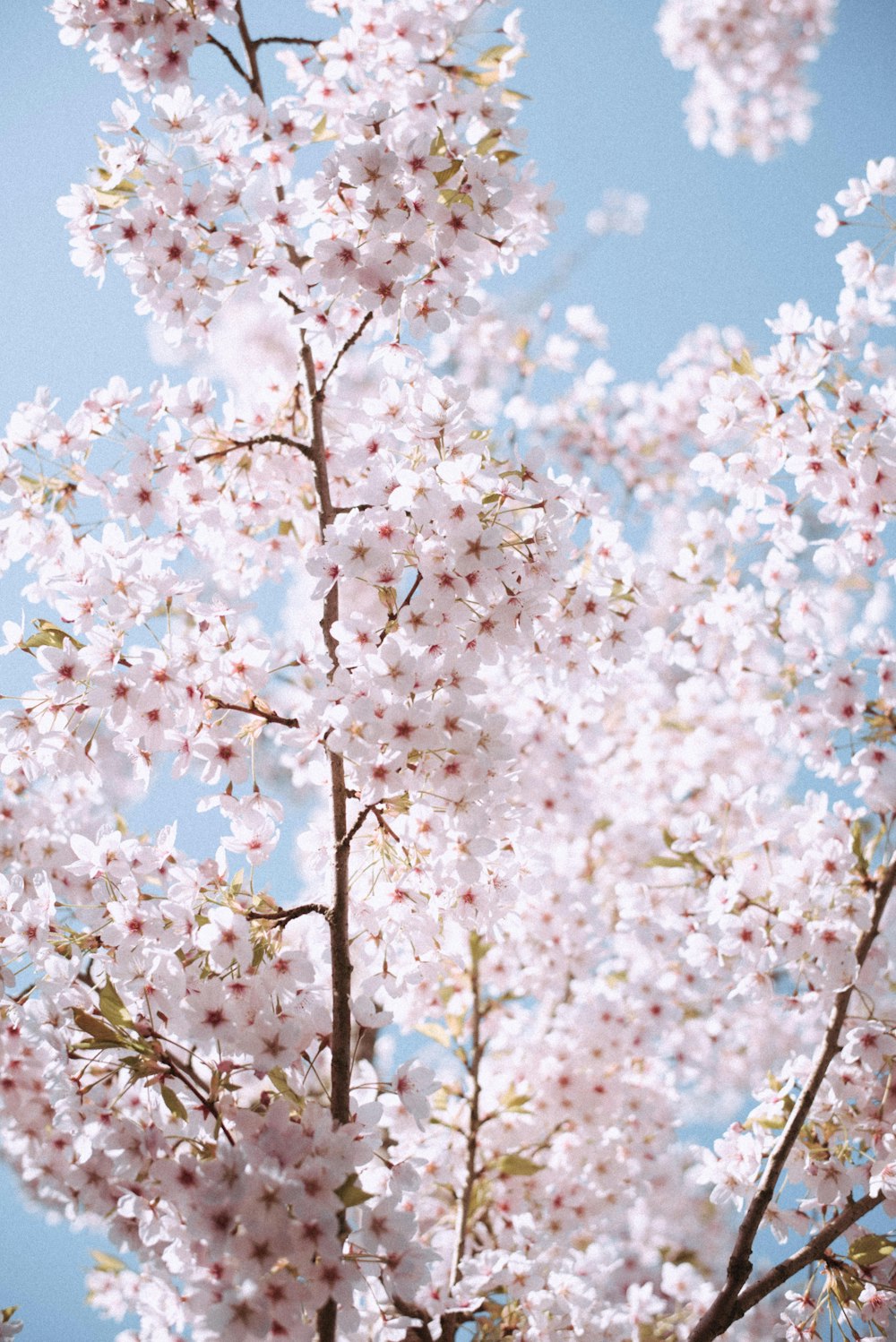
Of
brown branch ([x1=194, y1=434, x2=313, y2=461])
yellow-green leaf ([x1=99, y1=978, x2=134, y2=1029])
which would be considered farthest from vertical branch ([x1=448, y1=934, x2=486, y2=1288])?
brown branch ([x1=194, y1=434, x2=313, y2=461])

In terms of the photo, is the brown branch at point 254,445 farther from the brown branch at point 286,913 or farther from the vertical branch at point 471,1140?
the vertical branch at point 471,1140

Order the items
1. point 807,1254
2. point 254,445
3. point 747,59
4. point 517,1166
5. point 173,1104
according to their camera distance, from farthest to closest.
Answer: point 747,59, point 517,1166, point 254,445, point 807,1254, point 173,1104

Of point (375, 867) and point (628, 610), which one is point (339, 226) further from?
point (375, 867)

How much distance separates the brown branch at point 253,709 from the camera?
2152 millimetres

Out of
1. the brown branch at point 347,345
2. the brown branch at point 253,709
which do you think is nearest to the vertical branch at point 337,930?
the brown branch at point 253,709

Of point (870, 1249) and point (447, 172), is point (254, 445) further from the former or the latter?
point (870, 1249)

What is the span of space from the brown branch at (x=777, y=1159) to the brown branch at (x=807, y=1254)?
0.03m

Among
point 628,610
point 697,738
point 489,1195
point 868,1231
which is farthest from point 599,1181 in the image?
point 628,610

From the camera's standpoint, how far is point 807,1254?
2.31m

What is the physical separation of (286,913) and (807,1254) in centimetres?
152

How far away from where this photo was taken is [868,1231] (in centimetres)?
239

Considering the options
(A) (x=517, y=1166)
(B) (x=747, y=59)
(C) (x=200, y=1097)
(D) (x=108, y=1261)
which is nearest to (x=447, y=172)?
(C) (x=200, y=1097)

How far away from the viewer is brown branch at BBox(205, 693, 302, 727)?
215 centimetres

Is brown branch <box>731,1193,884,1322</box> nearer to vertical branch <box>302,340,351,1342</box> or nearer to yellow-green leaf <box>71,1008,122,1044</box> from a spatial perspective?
vertical branch <box>302,340,351,1342</box>
